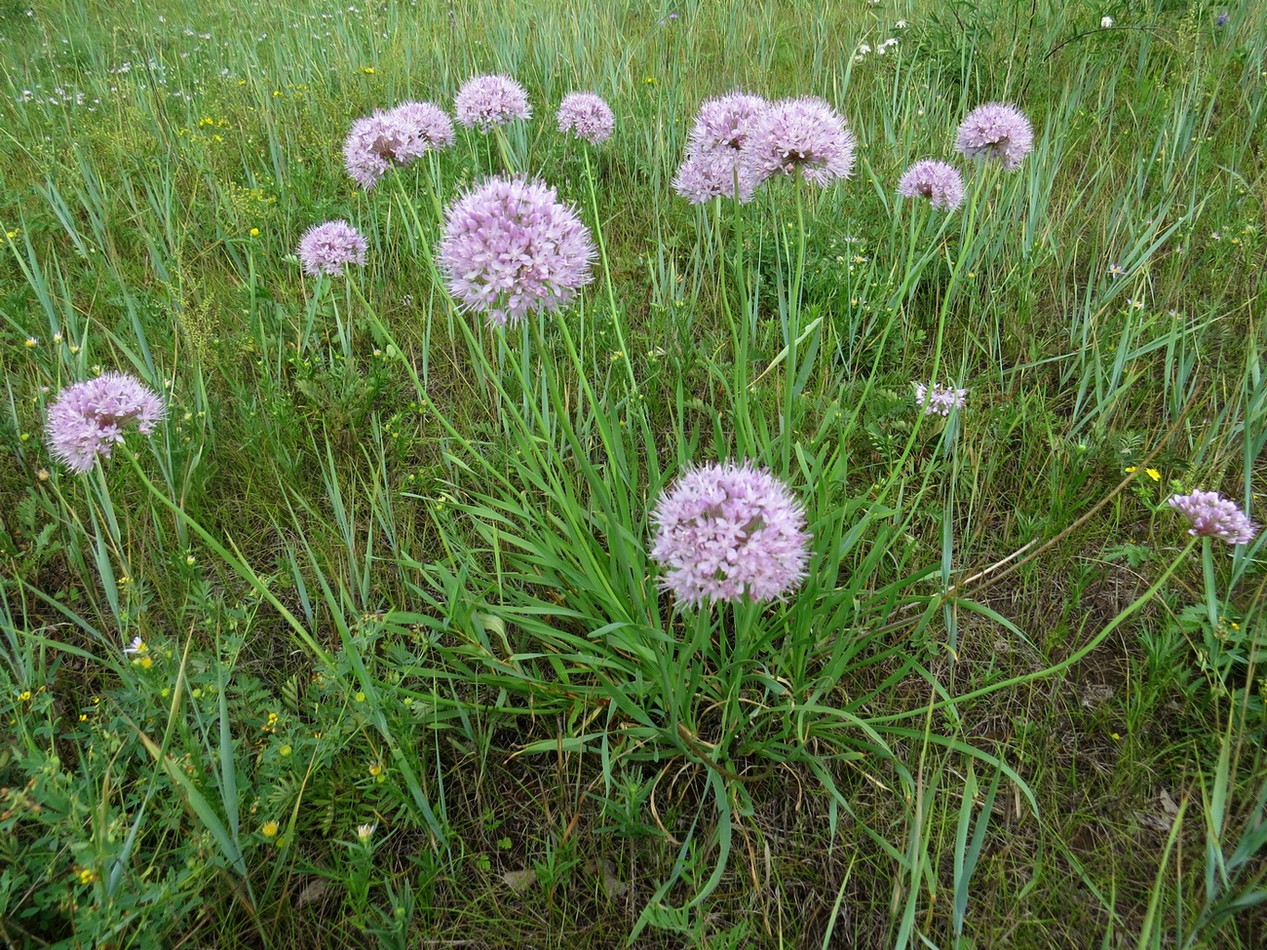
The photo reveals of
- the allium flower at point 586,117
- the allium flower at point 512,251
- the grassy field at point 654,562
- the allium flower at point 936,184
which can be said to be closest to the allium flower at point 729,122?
the grassy field at point 654,562

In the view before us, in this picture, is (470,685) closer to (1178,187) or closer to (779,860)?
(779,860)

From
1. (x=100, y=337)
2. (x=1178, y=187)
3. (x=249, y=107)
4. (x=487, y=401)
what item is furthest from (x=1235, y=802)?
(x=249, y=107)

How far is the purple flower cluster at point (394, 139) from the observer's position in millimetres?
2412

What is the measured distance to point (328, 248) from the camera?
2709 mm

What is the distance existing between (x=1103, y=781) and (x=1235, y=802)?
0.25 meters

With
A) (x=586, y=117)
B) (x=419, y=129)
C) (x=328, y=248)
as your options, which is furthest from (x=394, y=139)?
(x=586, y=117)

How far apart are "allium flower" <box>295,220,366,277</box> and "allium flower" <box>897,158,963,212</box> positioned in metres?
2.12

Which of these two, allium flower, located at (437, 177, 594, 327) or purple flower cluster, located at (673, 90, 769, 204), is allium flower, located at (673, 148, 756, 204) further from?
allium flower, located at (437, 177, 594, 327)

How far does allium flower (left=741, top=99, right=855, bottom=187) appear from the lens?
1809 millimetres

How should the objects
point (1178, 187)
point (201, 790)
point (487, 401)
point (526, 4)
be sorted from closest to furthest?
point (201, 790) → point (487, 401) → point (1178, 187) → point (526, 4)

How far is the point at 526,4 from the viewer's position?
4844 mm

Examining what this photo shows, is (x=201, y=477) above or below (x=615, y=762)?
above

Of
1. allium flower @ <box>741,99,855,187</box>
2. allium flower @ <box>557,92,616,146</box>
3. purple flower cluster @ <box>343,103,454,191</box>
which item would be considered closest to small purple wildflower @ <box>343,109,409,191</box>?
purple flower cluster @ <box>343,103,454,191</box>

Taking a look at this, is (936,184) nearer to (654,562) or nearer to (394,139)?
(654,562)
